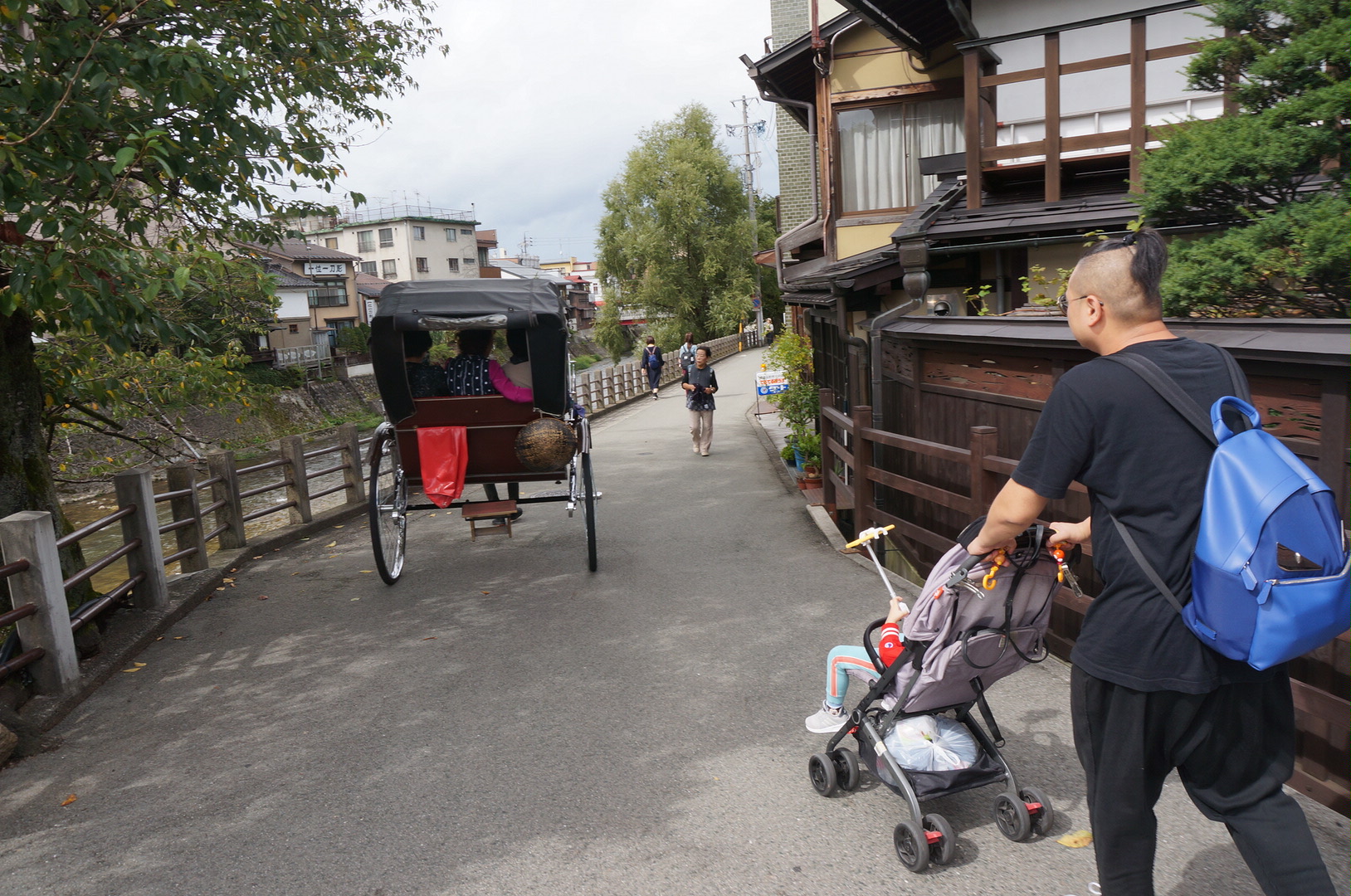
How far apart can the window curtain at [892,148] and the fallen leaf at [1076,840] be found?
1141 centimetres

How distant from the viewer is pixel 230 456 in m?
9.50

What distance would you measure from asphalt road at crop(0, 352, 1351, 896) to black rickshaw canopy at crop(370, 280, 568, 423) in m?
1.60

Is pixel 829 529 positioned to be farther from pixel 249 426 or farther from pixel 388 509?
pixel 249 426

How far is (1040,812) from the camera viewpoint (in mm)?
3422

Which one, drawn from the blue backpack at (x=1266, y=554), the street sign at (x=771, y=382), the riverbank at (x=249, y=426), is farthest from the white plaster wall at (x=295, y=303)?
the blue backpack at (x=1266, y=554)

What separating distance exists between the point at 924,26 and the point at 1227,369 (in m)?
11.4

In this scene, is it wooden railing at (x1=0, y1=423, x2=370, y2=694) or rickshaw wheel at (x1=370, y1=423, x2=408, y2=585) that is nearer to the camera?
wooden railing at (x1=0, y1=423, x2=370, y2=694)

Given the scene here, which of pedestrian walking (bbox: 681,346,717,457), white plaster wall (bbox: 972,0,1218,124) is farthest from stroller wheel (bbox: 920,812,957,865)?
pedestrian walking (bbox: 681,346,717,457)

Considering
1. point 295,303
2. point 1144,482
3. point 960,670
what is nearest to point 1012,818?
point 960,670

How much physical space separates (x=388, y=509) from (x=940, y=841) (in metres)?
5.90

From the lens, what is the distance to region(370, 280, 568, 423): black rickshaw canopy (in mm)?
7477

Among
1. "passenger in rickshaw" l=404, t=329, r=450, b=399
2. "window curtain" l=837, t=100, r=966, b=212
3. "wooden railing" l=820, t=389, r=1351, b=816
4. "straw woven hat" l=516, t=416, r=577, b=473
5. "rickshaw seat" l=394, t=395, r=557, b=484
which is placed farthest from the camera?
"window curtain" l=837, t=100, r=966, b=212

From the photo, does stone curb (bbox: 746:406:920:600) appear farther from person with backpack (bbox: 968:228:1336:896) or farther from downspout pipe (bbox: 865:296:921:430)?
person with backpack (bbox: 968:228:1336:896)

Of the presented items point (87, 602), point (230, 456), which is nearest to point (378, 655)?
point (87, 602)
